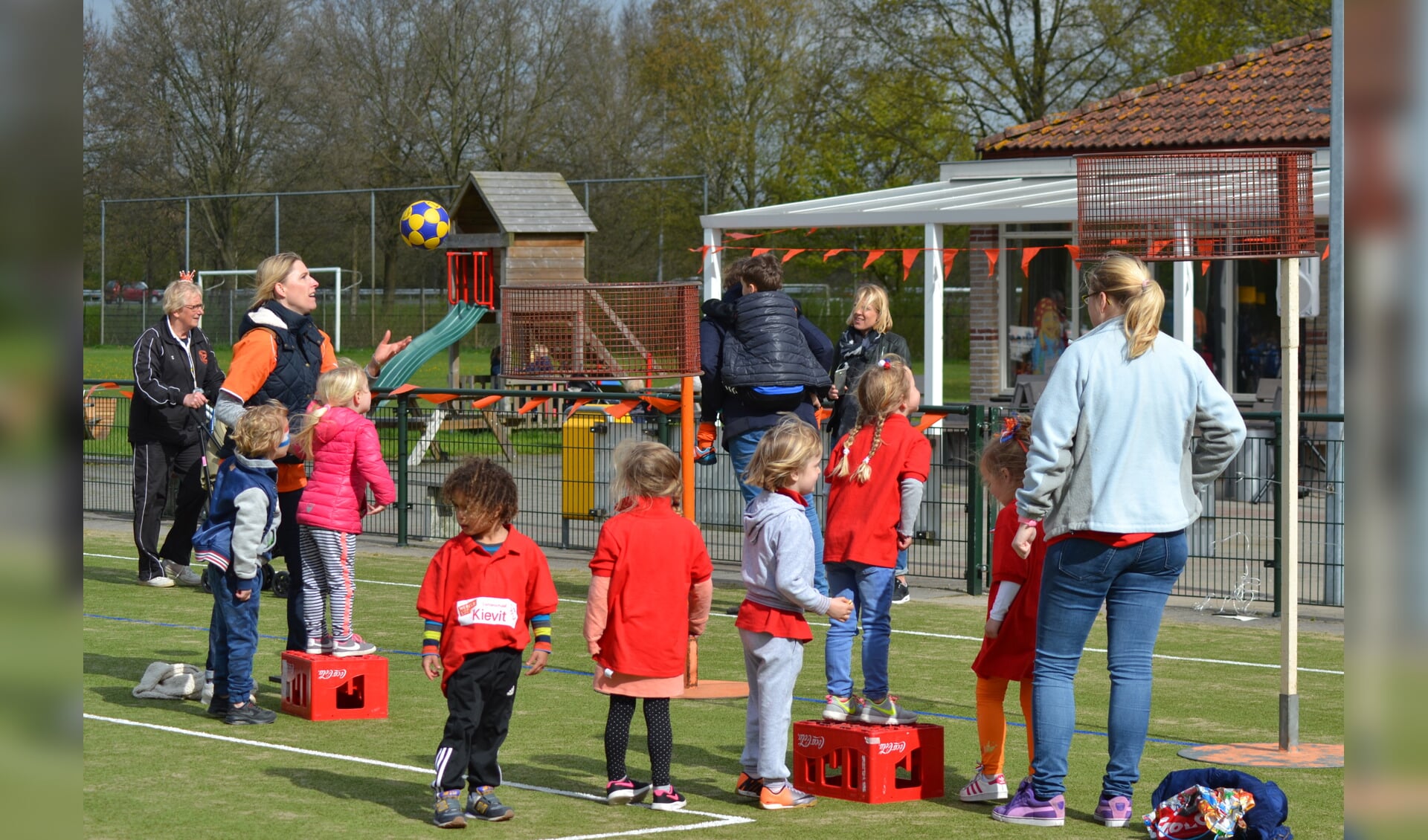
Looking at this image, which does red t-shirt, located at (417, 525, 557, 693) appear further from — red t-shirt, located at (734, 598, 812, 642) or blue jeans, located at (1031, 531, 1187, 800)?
blue jeans, located at (1031, 531, 1187, 800)

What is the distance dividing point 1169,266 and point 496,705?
63.7 feet

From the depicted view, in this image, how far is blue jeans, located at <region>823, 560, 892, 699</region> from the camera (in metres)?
6.53

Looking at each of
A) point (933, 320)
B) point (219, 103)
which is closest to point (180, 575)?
point (933, 320)


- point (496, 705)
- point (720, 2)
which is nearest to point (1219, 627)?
point (496, 705)

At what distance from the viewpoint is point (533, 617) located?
5.70m

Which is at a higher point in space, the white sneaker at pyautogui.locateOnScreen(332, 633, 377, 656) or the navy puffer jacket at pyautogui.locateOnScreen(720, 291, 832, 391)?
the navy puffer jacket at pyautogui.locateOnScreen(720, 291, 832, 391)

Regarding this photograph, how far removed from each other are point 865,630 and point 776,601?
0.98m

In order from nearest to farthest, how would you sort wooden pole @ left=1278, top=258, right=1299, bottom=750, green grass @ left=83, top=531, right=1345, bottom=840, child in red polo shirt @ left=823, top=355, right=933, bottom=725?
green grass @ left=83, top=531, right=1345, bottom=840, wooden pole @ left=1278, top=258, right=1299, bottom=750, child in red polo shirt @ left=823, top=355, right=933, bottom=725

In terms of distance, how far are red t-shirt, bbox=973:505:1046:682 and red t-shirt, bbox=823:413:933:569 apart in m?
0.78

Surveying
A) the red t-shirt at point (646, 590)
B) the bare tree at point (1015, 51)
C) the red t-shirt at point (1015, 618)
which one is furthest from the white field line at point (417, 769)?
the bare tree at point (1015, 51)

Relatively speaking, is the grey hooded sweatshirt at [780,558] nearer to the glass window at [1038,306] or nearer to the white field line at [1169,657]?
the white field line at [1169,657]

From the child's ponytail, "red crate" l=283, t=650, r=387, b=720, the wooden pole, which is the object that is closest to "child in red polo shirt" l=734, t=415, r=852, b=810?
the child's ponytail
